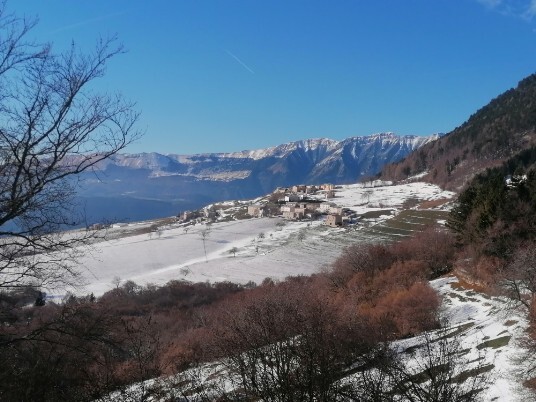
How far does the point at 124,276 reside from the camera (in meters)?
73.2

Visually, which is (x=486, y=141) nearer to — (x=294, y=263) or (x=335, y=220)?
(x=335, y=220)

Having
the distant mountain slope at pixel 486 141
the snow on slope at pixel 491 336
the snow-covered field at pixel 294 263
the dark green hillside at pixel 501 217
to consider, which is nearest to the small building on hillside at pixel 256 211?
the snow-covered field at pixel 294 263

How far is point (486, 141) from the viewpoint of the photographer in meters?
156

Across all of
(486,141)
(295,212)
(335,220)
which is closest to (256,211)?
(295,212)

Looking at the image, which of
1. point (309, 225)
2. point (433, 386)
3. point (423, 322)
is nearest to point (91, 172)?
point (433, 386)

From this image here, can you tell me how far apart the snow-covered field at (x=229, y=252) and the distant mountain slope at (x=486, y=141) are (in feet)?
95.4

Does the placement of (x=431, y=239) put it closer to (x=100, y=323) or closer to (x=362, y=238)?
(x=362, y=238)

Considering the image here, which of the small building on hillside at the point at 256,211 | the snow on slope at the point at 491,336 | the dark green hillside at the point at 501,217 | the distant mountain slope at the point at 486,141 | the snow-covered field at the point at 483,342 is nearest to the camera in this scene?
the snow-covered field at the point at 483,342

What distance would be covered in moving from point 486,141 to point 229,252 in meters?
115

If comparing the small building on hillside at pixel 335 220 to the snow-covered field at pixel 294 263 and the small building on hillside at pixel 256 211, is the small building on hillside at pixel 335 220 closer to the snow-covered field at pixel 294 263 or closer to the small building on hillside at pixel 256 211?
the snow-covered field at pixel 294 263

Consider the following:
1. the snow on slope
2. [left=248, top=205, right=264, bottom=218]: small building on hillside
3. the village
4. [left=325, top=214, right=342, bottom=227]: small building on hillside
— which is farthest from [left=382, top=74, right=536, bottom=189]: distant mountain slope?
the snow on slope

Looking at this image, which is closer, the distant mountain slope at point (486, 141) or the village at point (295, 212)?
the village at point (295, 212)

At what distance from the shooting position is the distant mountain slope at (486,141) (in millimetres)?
142000

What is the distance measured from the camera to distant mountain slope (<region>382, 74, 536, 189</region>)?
142000mm
